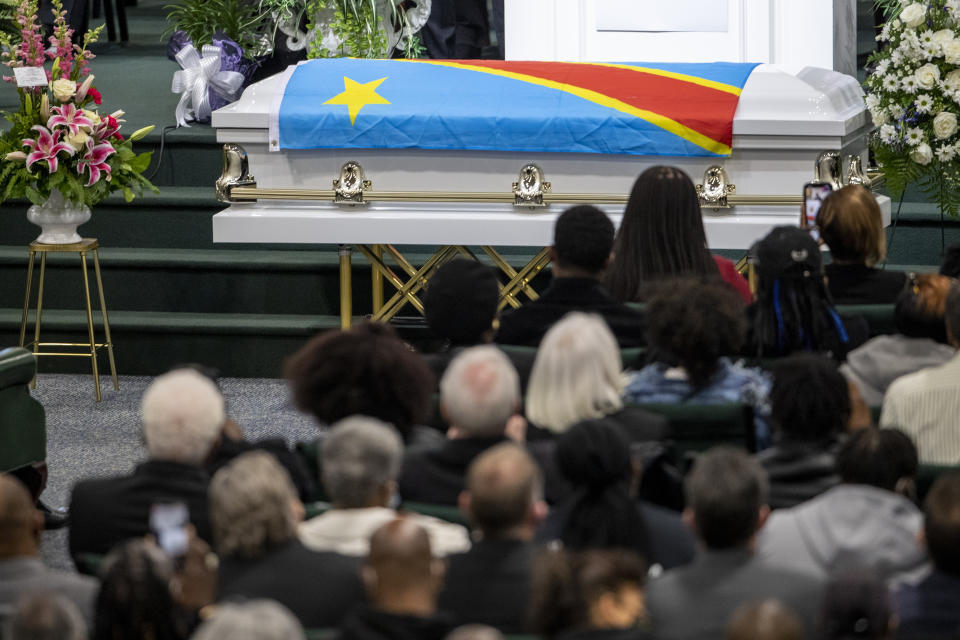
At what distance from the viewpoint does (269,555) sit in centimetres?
237

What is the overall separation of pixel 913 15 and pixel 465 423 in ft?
10.0

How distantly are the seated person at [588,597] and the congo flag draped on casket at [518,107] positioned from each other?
340cm

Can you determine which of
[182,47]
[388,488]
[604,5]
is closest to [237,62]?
[182,47]

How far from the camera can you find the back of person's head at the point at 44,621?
6.46 ft

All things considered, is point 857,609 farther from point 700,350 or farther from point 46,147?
point 46,147

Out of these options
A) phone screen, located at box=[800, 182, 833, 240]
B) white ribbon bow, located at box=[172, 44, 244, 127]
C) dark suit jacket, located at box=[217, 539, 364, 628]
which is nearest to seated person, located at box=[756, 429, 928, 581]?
dark suit jacket, located at box=[217, 539, 364, 628]

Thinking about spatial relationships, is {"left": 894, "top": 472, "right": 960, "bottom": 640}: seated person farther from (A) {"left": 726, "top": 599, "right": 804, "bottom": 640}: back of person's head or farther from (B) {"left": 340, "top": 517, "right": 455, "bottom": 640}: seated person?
(B) {"left": 340, "top": 517, "right": 455, "bottom": 640}: seated person

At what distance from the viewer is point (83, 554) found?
9.26 ft

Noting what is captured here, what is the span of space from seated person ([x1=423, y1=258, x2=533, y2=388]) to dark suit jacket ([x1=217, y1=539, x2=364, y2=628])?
3.95 feet

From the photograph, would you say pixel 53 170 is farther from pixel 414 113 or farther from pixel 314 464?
pixel 314 464

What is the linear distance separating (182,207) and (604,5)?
2.07 metres

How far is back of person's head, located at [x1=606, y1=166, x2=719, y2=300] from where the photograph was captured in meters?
4.07

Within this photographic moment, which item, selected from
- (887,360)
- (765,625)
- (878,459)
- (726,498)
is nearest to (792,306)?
(887,360)

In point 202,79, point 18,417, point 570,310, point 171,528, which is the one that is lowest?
point 18,417
